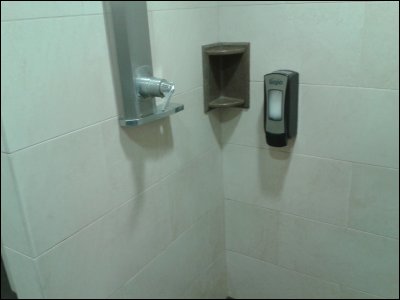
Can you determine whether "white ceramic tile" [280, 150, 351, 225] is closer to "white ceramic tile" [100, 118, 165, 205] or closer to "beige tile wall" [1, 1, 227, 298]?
"beige tile wall" [1, 1, 227, 298]

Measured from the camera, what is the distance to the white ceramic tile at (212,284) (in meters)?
1.34

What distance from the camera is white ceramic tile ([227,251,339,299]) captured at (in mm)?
1328

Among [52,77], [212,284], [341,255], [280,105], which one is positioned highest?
[52,77]

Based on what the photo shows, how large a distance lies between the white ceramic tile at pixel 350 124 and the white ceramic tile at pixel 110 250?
491 millimetres

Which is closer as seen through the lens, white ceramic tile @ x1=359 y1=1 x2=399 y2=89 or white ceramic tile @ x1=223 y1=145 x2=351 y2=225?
white ceramic tile @ x1=359 y1=1 x2=399 y2=89

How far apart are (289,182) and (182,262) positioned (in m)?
0.45

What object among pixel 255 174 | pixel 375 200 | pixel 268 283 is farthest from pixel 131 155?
pixel 268 283

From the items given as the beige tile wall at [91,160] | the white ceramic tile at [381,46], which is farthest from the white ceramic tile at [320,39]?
the beige tile wall at [91,160]

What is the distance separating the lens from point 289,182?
124 cm

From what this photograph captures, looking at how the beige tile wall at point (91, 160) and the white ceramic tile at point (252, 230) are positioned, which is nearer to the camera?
the beige tile wall at point (91, 160)

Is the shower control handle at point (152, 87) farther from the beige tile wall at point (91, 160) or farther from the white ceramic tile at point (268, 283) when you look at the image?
the white ceramic tile at point (268, 283)

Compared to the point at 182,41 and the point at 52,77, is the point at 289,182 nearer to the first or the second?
the point at 182,41

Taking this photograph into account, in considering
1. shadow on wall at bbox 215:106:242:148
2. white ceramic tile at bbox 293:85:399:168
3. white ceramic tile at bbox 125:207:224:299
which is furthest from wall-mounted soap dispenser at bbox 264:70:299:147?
white ceramic tile at bbox 125:207:224:299

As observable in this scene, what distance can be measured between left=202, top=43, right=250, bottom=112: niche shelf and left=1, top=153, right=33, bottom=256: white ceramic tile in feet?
2.14
